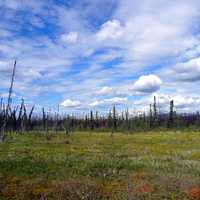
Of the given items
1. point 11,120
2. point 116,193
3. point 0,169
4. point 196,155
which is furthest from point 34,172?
point 11,120

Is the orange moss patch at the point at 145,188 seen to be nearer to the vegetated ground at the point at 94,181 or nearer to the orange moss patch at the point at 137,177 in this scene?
the vegetated ground at the point at 94,181

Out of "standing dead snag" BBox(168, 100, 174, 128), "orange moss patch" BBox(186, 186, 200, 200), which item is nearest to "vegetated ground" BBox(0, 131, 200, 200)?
"orange moss patch" BBox(186, 186, 200, 200)

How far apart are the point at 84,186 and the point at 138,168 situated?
9.33 m

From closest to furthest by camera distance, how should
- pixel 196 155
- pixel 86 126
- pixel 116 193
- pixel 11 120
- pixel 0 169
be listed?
1. pixel 116 193
2. pixel 0 169
3. pixel 196 155
4. pixel 11 120
5. pixel 86 126

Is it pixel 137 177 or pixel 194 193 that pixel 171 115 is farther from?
pixel 194 193

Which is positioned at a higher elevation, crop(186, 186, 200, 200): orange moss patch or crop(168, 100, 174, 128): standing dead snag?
crop(168, 100, 174, 128): standing dead snag

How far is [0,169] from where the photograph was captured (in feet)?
77.8

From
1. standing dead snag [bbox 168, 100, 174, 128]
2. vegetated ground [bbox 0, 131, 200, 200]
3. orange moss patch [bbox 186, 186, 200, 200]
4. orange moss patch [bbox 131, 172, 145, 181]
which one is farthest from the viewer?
standing dead snag [bbox 168, 100, 174, 128]

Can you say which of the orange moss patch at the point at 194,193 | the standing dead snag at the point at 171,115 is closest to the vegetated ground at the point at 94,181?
the orange moss patch at the point at 194,193

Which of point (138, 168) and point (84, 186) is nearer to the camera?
point (84, 186)

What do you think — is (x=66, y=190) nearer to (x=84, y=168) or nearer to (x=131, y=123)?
(x=84, y=168)

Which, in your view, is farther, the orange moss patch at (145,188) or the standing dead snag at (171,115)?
the standing dead snag at (171,115)

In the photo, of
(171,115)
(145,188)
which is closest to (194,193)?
(145,188)

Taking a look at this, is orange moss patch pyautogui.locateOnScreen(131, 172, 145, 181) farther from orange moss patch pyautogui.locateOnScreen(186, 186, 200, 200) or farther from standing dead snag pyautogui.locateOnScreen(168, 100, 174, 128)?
standing dead snag pyautogui.locateOnScreen(168, 100, 174, 128)
